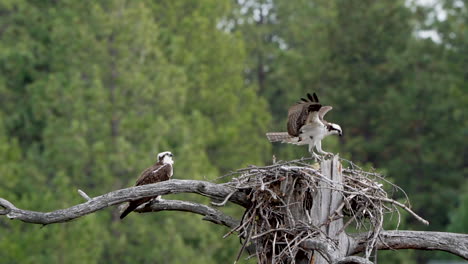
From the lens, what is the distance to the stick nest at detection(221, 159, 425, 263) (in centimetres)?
741

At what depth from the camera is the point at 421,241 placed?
7531mm

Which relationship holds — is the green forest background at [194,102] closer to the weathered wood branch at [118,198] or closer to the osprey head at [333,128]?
the osprey head at [333,128]

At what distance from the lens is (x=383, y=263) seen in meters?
27.3

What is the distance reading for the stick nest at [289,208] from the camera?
741cm

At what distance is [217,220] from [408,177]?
24.9m

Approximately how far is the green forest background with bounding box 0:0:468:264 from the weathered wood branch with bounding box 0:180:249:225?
11.0m

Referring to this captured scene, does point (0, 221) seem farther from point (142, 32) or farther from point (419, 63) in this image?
point (419, 63)

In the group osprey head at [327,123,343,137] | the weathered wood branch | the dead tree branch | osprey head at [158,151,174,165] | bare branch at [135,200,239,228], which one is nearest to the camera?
the weathered wood branch

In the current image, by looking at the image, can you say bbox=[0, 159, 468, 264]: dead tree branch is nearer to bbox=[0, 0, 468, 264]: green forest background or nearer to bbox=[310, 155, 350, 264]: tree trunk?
bbox=[310, 155, 350, 264]: tree trunk

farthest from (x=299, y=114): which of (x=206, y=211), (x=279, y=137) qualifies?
(x=206, y=211)

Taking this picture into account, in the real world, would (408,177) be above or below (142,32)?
below

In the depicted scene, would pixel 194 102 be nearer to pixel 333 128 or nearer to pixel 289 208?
pixel 333 128

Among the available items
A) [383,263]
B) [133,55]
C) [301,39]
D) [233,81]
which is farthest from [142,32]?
[301,39]

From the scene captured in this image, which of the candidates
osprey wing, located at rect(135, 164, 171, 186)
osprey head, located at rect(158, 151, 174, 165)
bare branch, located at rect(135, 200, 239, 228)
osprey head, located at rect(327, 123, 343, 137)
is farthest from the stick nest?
osprey head, located at rect(327, 123, 343, 137)
